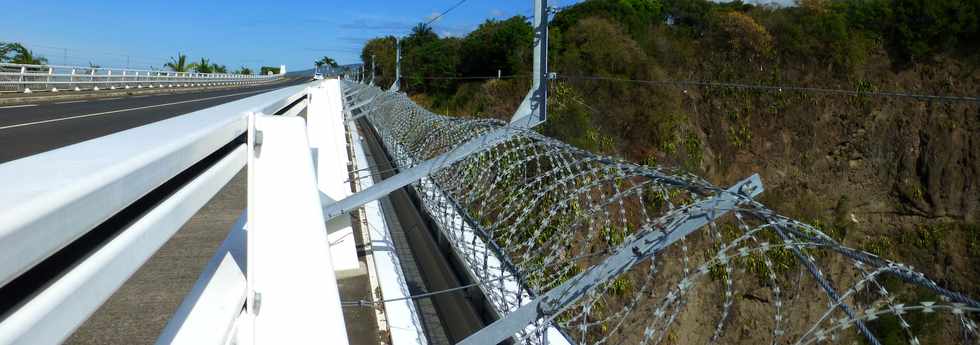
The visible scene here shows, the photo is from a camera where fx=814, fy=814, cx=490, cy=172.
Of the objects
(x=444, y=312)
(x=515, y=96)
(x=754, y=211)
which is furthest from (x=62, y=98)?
(x=754, y=211)

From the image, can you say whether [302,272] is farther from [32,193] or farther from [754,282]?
[754,282]

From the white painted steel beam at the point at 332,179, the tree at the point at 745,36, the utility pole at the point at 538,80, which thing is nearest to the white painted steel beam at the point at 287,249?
the white painted steel beam at the point at 332,179

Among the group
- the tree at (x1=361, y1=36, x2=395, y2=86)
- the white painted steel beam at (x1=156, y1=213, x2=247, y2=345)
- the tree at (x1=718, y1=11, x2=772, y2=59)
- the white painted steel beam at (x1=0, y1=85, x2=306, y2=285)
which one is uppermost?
the tree at (x1=718, y1=11, x2=772, y2=59)

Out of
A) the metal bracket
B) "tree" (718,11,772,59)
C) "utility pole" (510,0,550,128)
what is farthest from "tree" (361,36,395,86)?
the metal bracket

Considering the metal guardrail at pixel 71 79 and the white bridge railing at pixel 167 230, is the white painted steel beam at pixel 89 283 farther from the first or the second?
the metal guardrail at pixel 71 79

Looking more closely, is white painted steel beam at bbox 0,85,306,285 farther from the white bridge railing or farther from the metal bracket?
the metal bracket
